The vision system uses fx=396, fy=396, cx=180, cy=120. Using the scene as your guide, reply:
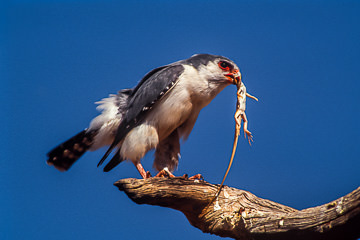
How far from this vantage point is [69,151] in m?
5.29

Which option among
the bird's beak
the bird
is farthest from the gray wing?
the bird's beak

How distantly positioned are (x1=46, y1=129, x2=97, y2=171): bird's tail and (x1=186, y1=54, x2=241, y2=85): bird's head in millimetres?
1740

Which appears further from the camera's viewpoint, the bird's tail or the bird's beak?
the bird's tail

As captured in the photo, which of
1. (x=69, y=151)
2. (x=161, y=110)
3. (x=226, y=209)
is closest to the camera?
(x=226, y=209)

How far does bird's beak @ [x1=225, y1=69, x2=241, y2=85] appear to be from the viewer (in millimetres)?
4734

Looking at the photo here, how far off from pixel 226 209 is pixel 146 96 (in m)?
1.68

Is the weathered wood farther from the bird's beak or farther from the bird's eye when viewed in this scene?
the bird's eye

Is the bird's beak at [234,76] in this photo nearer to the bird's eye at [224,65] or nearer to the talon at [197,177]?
the bird's eye at [224,65]

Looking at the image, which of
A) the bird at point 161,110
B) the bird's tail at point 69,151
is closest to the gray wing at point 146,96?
the bird at point 161,110

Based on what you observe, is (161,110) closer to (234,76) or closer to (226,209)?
(234,76)

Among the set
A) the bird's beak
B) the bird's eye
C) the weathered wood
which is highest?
the bird's eye

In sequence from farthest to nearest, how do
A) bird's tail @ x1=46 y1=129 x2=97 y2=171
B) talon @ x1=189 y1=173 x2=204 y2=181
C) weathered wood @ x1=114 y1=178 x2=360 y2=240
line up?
bird's tail @ x1=46 y1=129 x2=97 y2=171 → talon @ x1=189 y1=173 x2=204 y2=181 → weathered wood @ x1=114 y1=178 x2=360 y2=240

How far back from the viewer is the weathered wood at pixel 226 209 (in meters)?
3.28

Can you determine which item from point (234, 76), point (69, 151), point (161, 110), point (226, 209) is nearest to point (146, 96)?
point (161, 110)
